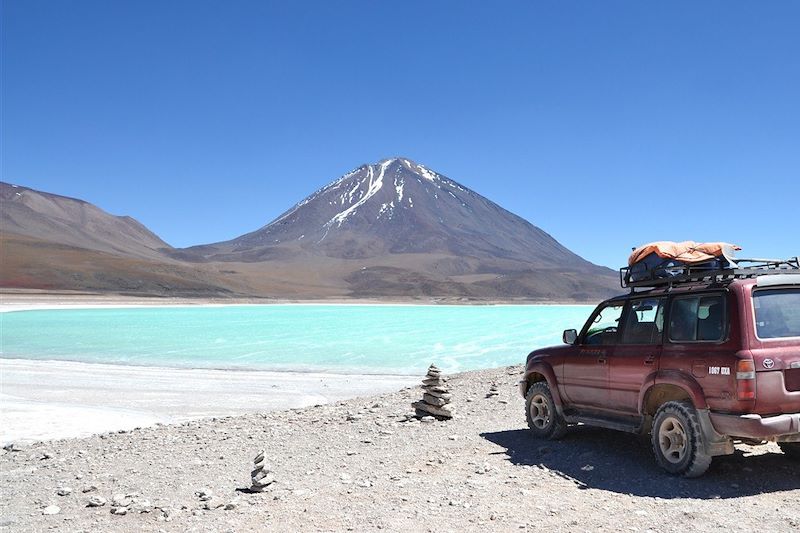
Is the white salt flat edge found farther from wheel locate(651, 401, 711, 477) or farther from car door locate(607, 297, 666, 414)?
wheel locate(651, 401, 711, 477)

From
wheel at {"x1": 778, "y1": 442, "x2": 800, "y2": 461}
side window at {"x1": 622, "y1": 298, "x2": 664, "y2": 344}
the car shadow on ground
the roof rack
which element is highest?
the roof rack

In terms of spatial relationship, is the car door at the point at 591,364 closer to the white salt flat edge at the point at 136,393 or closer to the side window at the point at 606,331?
the side window at the point at 606,331

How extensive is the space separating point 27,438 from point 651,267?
32.4 ft

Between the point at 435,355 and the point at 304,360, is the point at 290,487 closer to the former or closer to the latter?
the point at 304,360

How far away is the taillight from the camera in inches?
239

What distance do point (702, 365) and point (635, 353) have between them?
37.6 inches

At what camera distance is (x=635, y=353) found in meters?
7.35

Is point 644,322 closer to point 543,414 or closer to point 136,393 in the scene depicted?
point 543,414

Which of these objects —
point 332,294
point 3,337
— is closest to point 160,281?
point 332,294

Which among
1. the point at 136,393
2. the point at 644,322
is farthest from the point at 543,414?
the point at 136,393

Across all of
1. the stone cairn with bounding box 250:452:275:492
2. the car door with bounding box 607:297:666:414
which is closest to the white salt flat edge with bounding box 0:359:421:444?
the stone cairn with bounding box 250:452:275:492

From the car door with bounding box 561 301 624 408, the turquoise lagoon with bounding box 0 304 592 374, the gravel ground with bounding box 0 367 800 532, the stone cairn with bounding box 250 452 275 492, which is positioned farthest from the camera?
the turquoise lagoon with bounding box 0 304 592 374

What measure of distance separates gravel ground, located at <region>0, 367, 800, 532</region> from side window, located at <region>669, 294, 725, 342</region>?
135 cm

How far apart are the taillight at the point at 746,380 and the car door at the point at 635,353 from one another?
0.95 metres
